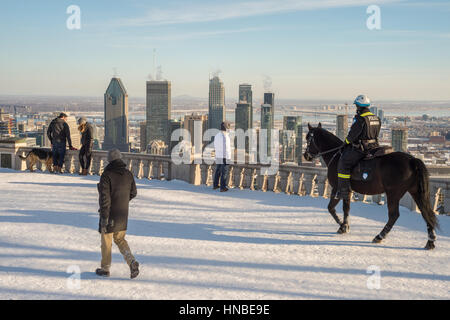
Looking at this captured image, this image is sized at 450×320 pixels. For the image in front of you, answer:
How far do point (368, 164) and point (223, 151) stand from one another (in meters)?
6.22

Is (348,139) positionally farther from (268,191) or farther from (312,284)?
(268,191)

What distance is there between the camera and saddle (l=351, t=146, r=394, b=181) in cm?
922

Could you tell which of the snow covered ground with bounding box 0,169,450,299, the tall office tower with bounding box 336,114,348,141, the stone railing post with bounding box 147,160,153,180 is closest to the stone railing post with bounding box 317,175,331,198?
the snow covered ground with bounding box 0,169,450,299

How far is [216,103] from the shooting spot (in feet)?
536

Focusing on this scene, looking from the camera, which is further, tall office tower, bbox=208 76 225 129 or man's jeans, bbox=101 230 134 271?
tall office tower, bbox=208 76 225 129

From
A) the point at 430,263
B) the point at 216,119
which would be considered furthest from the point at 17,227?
the point at 216,119

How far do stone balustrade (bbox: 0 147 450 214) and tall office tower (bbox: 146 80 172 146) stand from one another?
286 feet

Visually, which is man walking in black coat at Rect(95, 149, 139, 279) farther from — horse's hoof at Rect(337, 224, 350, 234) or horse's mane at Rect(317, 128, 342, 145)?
horse's mane at Rect(317, 128, 342, 145)

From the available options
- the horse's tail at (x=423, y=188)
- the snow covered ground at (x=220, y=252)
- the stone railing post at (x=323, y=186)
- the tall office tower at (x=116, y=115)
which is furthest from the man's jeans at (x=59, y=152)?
the tall office tower at (x=116, y=115)

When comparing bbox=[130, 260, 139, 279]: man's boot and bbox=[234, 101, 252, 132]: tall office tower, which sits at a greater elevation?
bbox=[234, 101, 252, 132]: tall office tower

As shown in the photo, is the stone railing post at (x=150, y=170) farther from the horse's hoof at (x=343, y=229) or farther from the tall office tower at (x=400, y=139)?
the tall office tower at (x=400, y=139)
